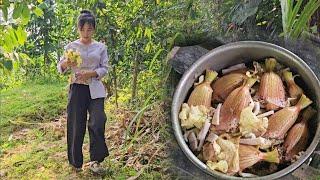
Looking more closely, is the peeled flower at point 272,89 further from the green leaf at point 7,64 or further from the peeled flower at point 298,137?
the green leaf at point 7,64

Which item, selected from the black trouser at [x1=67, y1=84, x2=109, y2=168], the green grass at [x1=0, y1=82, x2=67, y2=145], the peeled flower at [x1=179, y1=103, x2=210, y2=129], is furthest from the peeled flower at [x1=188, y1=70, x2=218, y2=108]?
the green grass at [x1=0, y1=82, x2=67, y2=145]

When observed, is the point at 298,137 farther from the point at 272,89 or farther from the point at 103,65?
the point at 103,65

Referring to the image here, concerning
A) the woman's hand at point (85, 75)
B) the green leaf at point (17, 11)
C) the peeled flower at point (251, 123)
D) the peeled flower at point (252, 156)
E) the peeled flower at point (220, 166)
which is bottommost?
the peeled flower at point (220, 166)

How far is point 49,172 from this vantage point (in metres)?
1.55

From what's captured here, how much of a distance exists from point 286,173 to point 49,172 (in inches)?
38.7

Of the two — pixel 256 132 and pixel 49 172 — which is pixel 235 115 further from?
pixel 49 172

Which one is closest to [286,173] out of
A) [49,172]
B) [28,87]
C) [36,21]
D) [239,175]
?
[239,175]

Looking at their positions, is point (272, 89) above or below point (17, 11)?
below

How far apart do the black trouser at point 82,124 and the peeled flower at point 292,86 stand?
742 millimetres

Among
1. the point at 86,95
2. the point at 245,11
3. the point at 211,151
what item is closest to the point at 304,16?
the point at 245,11

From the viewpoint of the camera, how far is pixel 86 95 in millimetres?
1410

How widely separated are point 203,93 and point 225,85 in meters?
0.04

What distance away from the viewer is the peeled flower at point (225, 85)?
2.54ft

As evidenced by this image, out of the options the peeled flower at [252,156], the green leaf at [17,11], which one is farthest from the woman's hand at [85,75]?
the peeled flower at [252,156]
